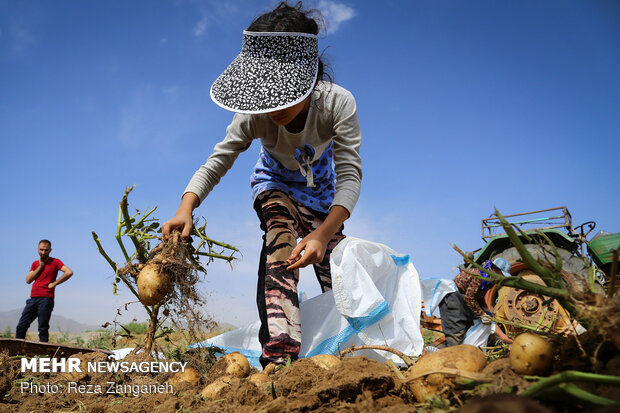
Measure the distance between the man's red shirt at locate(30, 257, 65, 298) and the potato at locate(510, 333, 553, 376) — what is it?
757 centimetres

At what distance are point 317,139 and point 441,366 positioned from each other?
1894 millimetres

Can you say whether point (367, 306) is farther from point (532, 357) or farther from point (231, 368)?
point (532, 357)

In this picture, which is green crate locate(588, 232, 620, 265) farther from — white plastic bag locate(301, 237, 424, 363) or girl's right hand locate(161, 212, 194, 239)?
girl's right hand locate(161, 212, 194, 239)

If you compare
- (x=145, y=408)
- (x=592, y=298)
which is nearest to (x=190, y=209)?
(x=145, y=408)

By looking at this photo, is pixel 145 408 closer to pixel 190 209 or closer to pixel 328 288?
pixel 190 209

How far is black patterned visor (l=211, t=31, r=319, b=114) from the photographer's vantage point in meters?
2.47

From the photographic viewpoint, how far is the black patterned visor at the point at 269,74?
→ 247 cm

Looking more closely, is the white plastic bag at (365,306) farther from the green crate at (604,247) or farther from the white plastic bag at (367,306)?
the green crate at (604,247)

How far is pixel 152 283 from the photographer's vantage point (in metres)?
2.50

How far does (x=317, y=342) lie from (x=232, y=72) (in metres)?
1.94

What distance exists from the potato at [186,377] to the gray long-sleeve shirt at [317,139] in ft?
3.64

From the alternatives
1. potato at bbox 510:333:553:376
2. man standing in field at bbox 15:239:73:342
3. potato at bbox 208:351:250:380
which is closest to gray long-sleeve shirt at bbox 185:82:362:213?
potato at bbox 208:351:250:380

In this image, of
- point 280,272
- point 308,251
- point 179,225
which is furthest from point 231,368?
point 179,225

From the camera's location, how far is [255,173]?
3.18 meters
